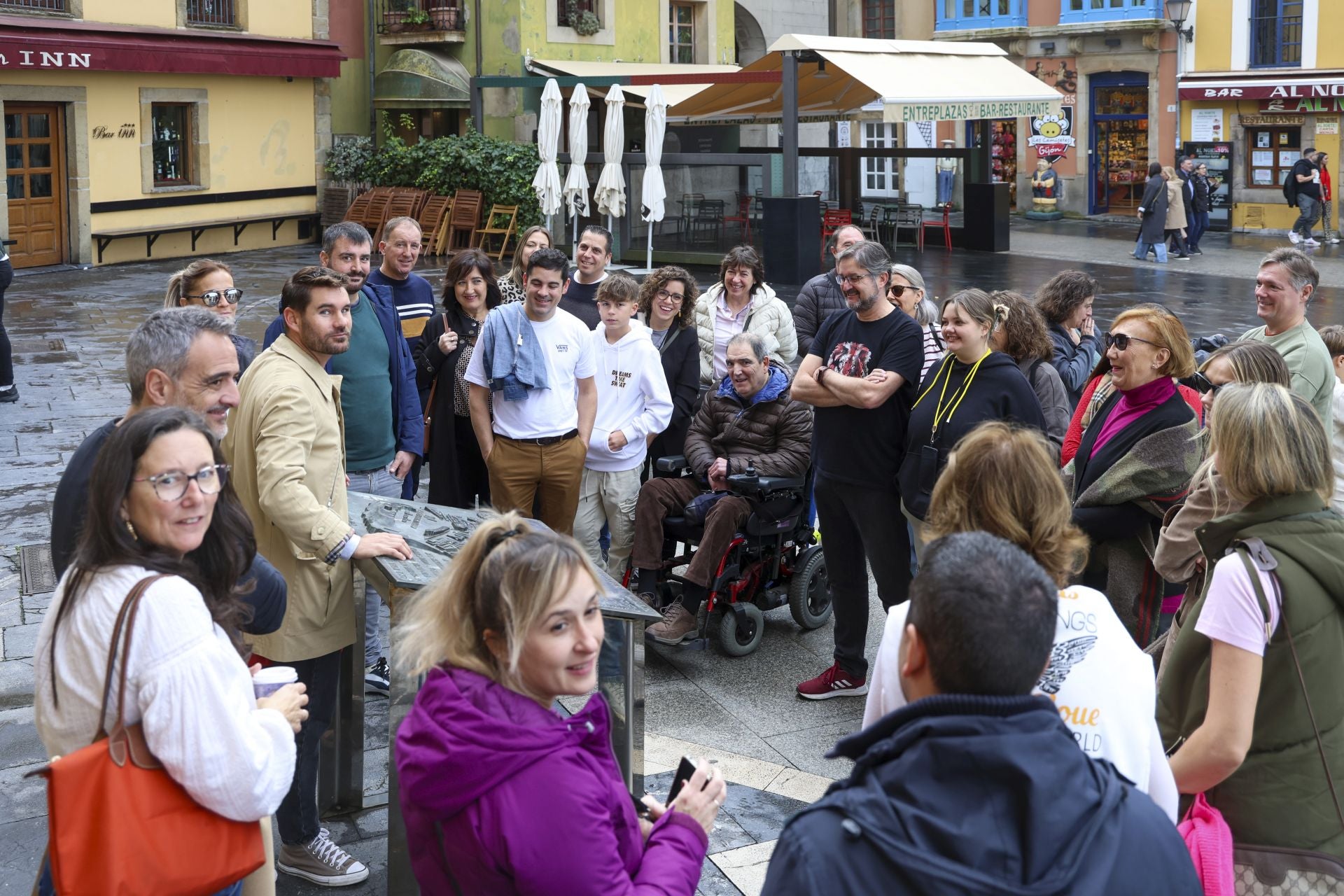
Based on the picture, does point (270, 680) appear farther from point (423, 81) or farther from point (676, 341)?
point (423, 81)

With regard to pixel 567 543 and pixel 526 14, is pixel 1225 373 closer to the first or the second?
pixel 567 543

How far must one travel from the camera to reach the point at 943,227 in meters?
24.5

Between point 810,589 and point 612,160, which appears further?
point 612,160

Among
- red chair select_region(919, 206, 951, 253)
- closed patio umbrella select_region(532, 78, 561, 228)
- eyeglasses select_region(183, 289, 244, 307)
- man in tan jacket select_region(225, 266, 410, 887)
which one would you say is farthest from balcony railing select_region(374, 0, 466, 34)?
man in tan jacket select_region(225, 266, 410, 887)

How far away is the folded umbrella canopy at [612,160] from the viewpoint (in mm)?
18547

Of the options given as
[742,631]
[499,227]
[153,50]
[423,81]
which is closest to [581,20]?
[423,81]

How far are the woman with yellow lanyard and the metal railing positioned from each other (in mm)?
26945

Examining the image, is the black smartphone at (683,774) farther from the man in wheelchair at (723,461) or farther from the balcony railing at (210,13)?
the balcony railing at (210,13)

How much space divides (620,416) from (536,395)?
0.54m

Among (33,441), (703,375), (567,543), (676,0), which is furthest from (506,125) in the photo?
(567,543)

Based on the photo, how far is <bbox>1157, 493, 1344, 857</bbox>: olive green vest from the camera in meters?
2.84

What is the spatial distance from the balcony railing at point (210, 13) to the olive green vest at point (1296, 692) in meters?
23.0

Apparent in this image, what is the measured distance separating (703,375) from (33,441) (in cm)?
529

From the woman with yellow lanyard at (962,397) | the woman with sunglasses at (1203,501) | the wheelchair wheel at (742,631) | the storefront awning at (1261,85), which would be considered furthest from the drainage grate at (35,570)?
the storefront awning at (1261,85)
